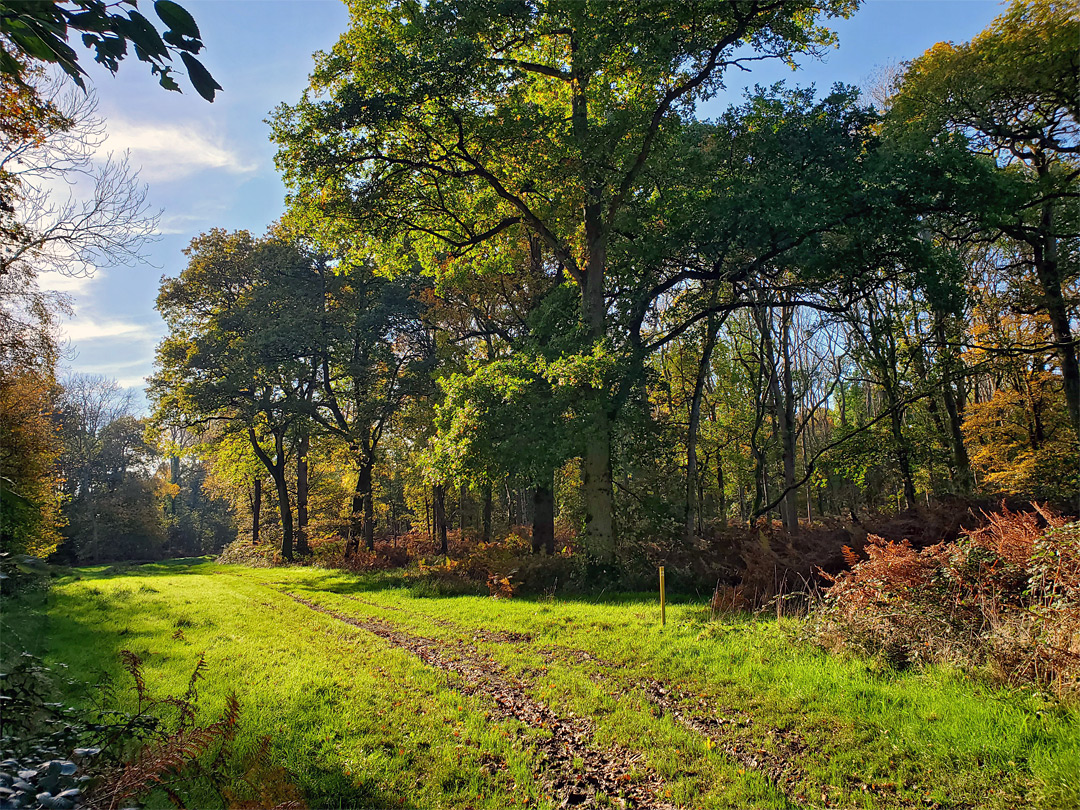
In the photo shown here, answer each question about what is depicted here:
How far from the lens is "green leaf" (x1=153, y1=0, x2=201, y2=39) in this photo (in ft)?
5.80

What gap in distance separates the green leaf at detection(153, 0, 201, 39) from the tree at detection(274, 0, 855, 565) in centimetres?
1114

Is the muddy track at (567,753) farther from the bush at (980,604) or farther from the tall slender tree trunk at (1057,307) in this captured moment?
the tall slender tree trunk at (1057,307)

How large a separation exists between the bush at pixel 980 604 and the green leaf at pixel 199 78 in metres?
6.87

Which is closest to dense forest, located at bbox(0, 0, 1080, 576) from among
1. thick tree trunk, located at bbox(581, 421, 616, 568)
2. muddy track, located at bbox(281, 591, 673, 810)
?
thick tree trunk, located at bbox(581, 421, 616, 568)

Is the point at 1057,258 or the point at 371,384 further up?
the point at 1057,258

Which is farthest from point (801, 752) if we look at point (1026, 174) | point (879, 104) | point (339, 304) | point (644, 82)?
point (339, 304)

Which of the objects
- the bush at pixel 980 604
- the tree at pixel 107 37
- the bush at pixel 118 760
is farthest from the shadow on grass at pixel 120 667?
the bush at pixel 980 604

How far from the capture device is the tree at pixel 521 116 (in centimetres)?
1174

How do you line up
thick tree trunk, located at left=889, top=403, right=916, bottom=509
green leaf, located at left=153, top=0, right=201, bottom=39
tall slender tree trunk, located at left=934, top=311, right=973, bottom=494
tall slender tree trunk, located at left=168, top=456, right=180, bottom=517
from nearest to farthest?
green leaf, located at left=153, top=0, right=201, bottom=39 → thick tree trunk, located at left=889, top=403, right=916, bottom=509 → tall slender tree trunk, located at left=934, top=311, right=973, bottom=494 → tall slender tree trunk, located at left=168, top=456, right=180, bottom=517

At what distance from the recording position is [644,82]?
13.0 metres

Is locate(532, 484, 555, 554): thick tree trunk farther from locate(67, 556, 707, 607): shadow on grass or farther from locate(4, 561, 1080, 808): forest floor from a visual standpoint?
locate(4, 561, 1080, 808): forest floor

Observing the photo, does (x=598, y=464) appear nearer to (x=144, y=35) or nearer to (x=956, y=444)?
(x=144, y=35)

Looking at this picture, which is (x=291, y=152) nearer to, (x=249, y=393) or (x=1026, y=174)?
(x=249, y=393)

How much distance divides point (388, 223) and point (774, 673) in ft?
45.8
